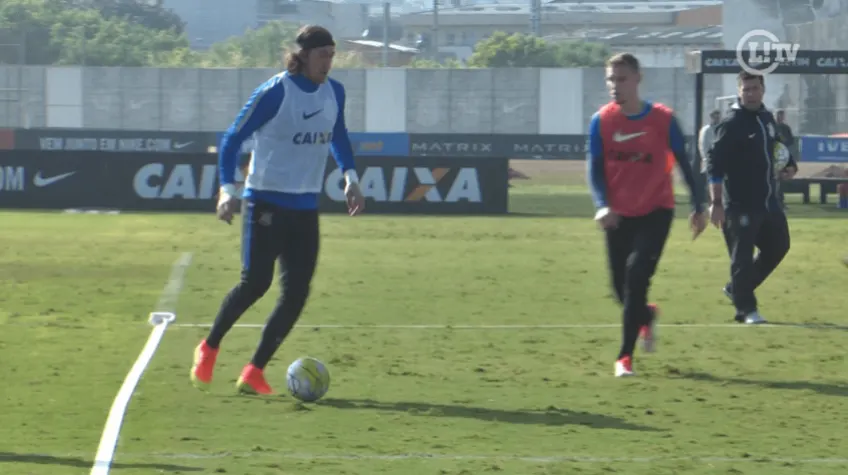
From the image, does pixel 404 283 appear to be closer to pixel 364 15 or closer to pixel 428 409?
pixel 428 409

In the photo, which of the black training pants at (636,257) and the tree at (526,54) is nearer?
the black training pants at (636,257)

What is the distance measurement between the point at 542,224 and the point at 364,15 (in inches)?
6297

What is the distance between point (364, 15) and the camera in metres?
184

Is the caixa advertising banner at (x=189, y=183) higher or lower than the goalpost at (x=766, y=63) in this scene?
lower

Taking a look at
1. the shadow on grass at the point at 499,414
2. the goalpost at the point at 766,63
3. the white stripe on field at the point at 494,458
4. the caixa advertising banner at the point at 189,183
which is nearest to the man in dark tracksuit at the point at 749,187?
the shadow on grass at the point at 499,414

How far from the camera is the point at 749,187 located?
12109 mm

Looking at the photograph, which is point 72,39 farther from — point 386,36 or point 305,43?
point 305,43

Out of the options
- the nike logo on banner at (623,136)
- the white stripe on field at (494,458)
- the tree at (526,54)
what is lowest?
the white stripe on field at (494,458)

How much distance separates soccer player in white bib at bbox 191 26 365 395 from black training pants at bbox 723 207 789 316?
14.9ft

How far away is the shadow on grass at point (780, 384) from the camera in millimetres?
9164

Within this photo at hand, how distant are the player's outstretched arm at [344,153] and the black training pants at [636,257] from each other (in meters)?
1.63

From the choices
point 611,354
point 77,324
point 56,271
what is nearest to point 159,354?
point 77,324

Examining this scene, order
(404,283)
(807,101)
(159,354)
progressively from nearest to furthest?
(159,354), (404,283), (807,101)

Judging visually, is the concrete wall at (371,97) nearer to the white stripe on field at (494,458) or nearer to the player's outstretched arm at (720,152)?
the player's outstretched arm at (720,152)
